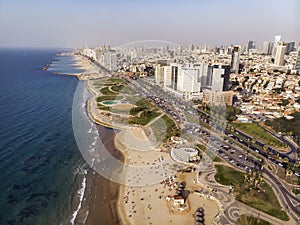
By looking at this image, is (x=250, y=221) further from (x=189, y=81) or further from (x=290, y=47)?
(x=290, y=47)

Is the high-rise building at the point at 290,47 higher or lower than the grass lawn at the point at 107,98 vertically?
higher

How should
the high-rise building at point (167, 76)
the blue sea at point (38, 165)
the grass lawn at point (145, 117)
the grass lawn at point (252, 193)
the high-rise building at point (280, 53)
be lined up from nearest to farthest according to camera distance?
the grass lawn at point (252, 193) → the blue sea at point (38, 165) → the grass lawn at point (145, 117) → the high-rise building at point (167, 76) → the high-rise building at point (280, 53)

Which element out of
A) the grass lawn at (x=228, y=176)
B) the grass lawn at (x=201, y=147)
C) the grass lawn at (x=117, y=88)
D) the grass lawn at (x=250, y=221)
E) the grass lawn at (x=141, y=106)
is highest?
the grass lawn at (x=250, y=221)

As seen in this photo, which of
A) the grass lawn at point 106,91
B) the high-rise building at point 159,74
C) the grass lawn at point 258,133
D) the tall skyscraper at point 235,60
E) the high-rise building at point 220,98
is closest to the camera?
the grass lawn at point 258,133

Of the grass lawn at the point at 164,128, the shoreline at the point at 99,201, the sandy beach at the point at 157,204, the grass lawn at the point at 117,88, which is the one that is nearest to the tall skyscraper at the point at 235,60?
the grass lawn at the point at 117,88

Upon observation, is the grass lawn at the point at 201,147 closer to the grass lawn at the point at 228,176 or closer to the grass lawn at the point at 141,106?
the grass lawn at the point at 228,176

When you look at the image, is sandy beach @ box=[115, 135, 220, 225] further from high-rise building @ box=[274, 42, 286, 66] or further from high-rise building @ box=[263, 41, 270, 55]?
high-rise building @ box=[263, 41, 270, 55]

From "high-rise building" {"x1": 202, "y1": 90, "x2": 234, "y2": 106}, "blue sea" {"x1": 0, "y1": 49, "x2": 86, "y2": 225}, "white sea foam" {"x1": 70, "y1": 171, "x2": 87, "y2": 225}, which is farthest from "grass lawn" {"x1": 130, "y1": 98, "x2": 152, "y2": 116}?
"white sea foam" {"x1": 70, "y1": 171, "x2": 87, "y2": 225}

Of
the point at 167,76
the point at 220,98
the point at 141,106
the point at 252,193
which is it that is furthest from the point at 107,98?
the point at 252,193
